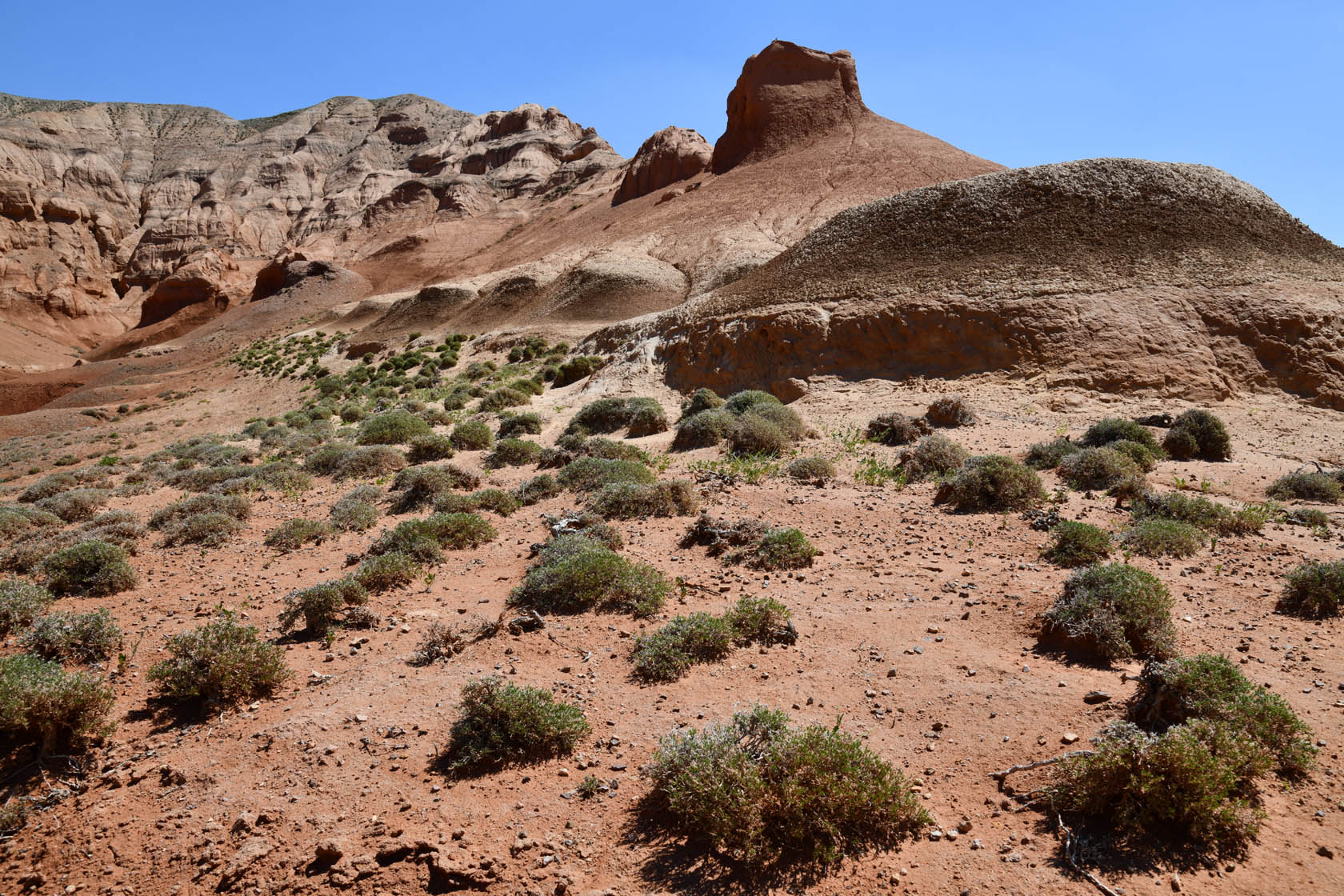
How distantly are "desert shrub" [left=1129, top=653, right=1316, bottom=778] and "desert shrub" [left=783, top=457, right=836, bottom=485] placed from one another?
5.72m

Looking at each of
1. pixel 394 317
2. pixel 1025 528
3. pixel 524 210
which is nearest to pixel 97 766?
pixel 1025 528

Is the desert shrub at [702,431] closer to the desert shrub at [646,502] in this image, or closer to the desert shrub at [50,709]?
the desert shrub at [646,502]

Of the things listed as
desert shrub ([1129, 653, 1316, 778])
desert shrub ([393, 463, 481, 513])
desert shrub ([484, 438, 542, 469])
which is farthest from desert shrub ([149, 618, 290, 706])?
desert shrub ([484, 438, 542, 469])

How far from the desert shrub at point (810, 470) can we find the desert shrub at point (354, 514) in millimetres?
6075

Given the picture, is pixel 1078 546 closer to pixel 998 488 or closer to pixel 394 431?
pixel 998 488

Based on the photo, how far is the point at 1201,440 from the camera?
10.3 m

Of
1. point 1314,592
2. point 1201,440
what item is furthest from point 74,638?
point 1201,440

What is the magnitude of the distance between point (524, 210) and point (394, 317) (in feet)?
87.0

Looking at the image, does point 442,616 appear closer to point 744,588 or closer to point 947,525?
point 744,588

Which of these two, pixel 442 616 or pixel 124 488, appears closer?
pixel 442 616

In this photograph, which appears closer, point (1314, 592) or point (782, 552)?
point (1314, 592)

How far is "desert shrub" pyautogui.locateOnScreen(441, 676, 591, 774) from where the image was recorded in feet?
13.8

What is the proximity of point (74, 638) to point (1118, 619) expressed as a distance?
850 cm

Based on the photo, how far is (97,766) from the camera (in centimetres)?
436
